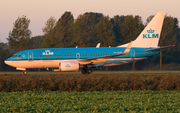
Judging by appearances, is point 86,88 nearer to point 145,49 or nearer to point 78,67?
point 78,67

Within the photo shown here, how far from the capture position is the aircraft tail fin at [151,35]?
33406 mm

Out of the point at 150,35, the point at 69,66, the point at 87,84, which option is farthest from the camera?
the point at 150,35

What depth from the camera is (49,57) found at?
30.9 metres

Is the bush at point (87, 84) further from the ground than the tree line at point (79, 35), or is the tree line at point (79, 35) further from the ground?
the tree line at point (79, 35)

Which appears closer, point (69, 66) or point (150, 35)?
point (69, 66)

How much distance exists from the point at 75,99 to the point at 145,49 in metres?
22.7

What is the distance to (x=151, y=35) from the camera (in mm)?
34094

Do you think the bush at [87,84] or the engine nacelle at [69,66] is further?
the engine nacelle at [69,66]

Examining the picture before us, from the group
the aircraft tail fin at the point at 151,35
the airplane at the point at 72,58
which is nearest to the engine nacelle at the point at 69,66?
the airplane at the point at 72,58

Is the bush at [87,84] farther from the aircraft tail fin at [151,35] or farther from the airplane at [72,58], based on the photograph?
the aircraft tail fin at [151,35]

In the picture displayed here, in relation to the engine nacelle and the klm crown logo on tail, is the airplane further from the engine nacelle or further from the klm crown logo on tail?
the klm crown logo on tail

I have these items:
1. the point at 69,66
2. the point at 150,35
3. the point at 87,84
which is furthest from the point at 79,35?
the point at 87,84

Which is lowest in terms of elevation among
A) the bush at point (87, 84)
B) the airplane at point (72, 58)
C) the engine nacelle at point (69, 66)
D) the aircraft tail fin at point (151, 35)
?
the bush at point (87, 84)

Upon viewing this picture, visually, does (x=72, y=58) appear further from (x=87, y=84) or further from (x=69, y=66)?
(x=87, y=84)
